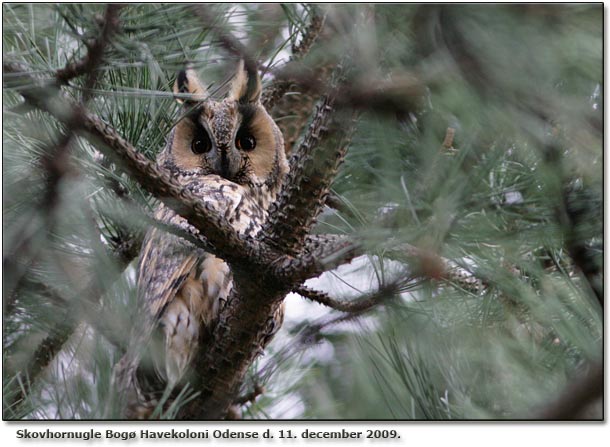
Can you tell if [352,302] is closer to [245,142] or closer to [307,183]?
[307,183]

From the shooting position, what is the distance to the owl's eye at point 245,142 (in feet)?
6.42

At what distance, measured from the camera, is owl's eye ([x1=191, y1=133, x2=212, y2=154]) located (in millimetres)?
1958

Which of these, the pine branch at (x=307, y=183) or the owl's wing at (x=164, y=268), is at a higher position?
the pine branch at (x=307, y=183)

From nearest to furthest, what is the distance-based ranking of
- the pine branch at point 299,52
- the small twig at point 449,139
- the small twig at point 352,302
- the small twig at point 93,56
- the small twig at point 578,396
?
the small twig at point 578,396 < the small twig at point 449,139 < the small twig at point 93,56 < the small twig at point 352,302 < the pine branch at point 299,52

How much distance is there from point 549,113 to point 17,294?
3.81 ft

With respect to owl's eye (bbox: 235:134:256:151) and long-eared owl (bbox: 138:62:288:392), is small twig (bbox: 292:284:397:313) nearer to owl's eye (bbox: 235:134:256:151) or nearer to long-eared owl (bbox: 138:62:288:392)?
long-eared owl (bbox: 138:62:288:392)

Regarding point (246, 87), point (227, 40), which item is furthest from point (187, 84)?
point (227, 40)

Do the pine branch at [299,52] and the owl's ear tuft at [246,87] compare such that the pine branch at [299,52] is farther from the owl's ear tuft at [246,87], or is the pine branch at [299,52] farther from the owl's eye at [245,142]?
the owl's eye at [245,142]

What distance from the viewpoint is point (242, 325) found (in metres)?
1.38

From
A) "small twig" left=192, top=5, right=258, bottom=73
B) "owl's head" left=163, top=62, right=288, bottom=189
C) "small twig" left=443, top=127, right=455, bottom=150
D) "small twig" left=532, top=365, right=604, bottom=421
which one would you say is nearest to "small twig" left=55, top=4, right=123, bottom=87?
"small twig" left=192, top=5, right=258, bottom=73

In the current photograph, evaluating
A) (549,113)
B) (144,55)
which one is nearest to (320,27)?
(144,55)

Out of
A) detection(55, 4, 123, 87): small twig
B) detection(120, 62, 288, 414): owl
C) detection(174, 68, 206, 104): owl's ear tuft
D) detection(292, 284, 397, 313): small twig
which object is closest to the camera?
detection(55, 4, 123, 87): small twig

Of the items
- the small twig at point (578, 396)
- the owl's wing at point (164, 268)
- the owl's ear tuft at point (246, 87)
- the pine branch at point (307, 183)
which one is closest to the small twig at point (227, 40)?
the owl's ear tuft at point (246, 87)

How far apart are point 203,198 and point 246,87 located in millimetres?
360
